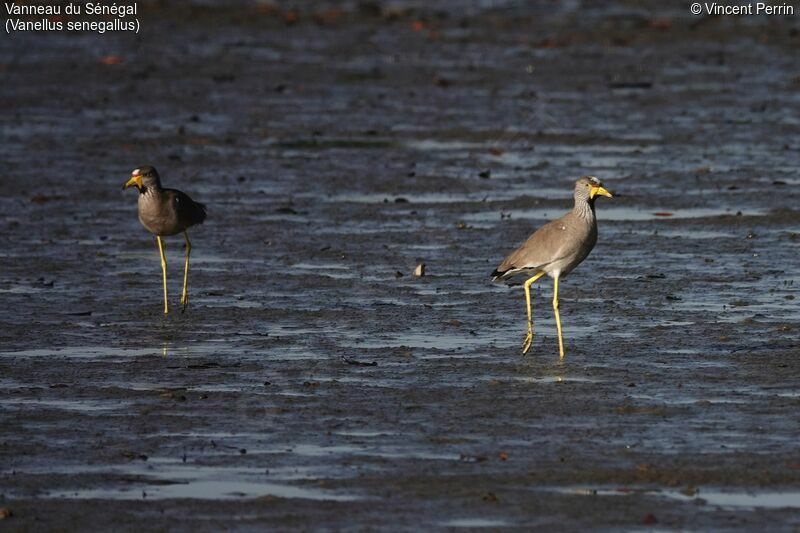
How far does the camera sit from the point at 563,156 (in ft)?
62.5

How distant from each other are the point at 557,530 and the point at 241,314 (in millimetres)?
5355

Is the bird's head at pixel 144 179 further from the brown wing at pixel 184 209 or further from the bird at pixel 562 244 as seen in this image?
the bird at pixel 562 244

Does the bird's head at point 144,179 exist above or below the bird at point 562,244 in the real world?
above

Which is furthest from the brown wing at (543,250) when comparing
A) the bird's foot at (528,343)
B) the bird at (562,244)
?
the bird's foot at (528,343)

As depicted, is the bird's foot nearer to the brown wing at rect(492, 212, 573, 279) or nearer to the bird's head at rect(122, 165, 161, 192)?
the brown wing at rect(492, 212, 573, 279)

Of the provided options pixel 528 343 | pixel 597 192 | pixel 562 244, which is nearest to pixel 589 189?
pixel 597 192

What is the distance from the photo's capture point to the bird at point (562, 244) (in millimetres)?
10984

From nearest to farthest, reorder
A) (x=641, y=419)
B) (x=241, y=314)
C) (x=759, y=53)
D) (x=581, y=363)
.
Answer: (x=641, y=419), (x=581, y=363), (x=241, y=314), (x=759, y=53)

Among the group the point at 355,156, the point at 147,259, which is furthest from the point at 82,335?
the point at 355,156

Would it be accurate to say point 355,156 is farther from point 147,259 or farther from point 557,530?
point 557,530

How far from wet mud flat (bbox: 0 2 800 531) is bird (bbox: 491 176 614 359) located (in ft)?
1.64

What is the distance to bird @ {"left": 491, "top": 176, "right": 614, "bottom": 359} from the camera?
10984mm

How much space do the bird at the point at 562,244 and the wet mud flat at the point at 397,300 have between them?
50 cm

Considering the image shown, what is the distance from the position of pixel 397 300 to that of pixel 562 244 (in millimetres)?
1904
